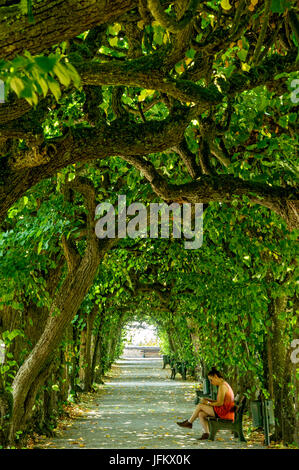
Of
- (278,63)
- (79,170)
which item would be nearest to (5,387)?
(79,170)

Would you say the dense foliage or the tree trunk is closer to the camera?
the dense foliage

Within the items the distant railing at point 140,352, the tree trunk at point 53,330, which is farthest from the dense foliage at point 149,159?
the distant railing at point 140,352

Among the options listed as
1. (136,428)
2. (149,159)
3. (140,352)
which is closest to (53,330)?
(149,159)

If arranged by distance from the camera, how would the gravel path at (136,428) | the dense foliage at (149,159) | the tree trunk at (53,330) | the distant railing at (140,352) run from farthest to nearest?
1. the distant railing at (140,352)
2. the gravel path at (136,428)
3. the tree trunk at (53,330)
4. the dense foliage at (149,159)

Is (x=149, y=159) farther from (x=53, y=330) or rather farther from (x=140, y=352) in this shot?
(x=140, y=352)

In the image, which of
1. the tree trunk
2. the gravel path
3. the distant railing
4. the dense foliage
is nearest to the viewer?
the dense foliage

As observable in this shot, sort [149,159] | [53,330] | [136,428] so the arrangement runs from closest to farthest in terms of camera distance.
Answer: [149,159]
[53,330]
[136,428]

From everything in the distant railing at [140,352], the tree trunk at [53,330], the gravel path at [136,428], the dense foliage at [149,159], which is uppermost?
the dense foliage at [149,159]

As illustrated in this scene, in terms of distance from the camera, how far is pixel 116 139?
4.89 metres

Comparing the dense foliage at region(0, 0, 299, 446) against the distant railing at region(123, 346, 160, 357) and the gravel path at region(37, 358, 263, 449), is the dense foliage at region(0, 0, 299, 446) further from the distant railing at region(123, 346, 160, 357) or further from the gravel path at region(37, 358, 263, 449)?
the distant railing at region(123, 346, 160, 357)

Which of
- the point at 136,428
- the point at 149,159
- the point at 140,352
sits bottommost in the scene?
the point at 140,352

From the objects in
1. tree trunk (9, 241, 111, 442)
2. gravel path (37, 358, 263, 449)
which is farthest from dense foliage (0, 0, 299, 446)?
gravel path (37, 358, 263, 449)

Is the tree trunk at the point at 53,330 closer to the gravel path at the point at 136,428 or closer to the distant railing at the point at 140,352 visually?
the gravel path at the point at 136,428
